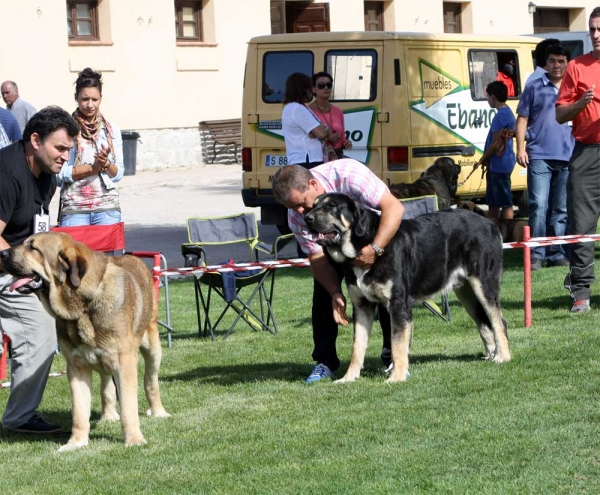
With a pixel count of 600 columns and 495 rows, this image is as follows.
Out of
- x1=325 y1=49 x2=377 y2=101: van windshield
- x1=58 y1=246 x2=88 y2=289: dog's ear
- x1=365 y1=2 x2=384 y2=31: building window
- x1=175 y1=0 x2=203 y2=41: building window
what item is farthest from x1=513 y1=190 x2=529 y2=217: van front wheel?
x1=365 y1=2 x2=384 y2=31: building window

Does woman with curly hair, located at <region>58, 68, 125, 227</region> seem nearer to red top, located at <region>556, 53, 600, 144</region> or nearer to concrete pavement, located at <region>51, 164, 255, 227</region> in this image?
red top, located at <region>556, 53, 600, 144</region>

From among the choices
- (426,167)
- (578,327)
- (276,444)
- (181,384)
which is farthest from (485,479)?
(426,167)

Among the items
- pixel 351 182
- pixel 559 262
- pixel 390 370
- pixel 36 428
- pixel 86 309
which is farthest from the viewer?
pixel 559 262

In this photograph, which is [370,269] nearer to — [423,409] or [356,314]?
[356,314]

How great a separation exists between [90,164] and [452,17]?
28.8 m

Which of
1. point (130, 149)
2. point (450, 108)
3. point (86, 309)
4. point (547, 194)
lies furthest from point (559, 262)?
point (130, 149)

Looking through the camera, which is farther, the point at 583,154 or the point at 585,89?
the point at 583,154

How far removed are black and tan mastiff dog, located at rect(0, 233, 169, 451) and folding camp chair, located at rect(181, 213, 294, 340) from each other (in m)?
2.98

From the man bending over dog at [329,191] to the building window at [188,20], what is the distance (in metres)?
22.6

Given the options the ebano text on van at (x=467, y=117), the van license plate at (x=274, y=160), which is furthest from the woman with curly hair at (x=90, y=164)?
the ebano text on van at (x=467, y=117)

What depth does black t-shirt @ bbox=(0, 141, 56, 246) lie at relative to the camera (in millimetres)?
6146

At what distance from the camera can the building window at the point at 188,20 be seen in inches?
1152

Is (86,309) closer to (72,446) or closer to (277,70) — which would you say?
(72,446)

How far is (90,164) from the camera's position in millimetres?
8398
